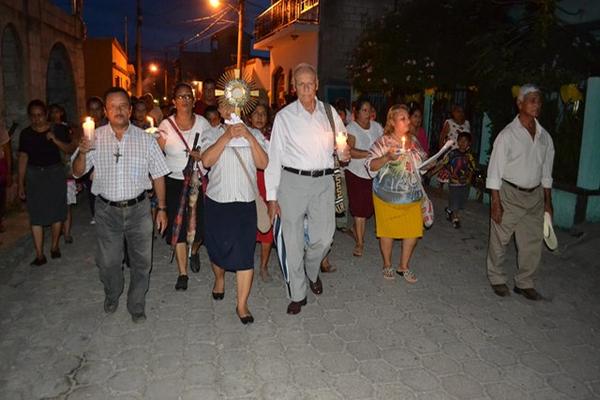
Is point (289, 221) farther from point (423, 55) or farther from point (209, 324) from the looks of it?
point (423, 55)

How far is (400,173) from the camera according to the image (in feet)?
18.2

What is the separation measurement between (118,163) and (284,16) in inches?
792

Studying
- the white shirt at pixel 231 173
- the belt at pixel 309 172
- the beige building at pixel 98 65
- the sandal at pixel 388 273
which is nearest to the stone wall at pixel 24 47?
the white shirt at pixel 231 173

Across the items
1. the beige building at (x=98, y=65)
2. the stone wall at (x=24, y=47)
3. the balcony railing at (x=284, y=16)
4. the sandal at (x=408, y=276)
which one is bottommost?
the sandal at (x=408, y=276)

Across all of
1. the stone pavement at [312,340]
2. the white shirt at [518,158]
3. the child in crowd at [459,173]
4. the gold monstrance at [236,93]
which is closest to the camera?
the stone pavement at [312,340]

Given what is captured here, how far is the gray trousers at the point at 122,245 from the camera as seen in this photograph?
443 centimetres

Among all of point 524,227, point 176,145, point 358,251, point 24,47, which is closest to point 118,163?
point 176,145

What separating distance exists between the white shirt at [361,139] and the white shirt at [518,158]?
172 centimetres

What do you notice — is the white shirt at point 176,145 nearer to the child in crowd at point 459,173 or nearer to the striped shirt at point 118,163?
the striped shirt at point 118,163

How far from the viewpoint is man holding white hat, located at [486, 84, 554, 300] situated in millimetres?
5094

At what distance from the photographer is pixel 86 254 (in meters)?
6.70

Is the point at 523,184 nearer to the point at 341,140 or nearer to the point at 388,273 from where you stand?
the point at 388,273

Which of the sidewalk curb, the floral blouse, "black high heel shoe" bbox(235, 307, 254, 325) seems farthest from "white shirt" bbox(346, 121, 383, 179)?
the sidewalk curb

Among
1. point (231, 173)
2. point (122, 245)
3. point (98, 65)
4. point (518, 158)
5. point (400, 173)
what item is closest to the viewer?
point (231, 173)
